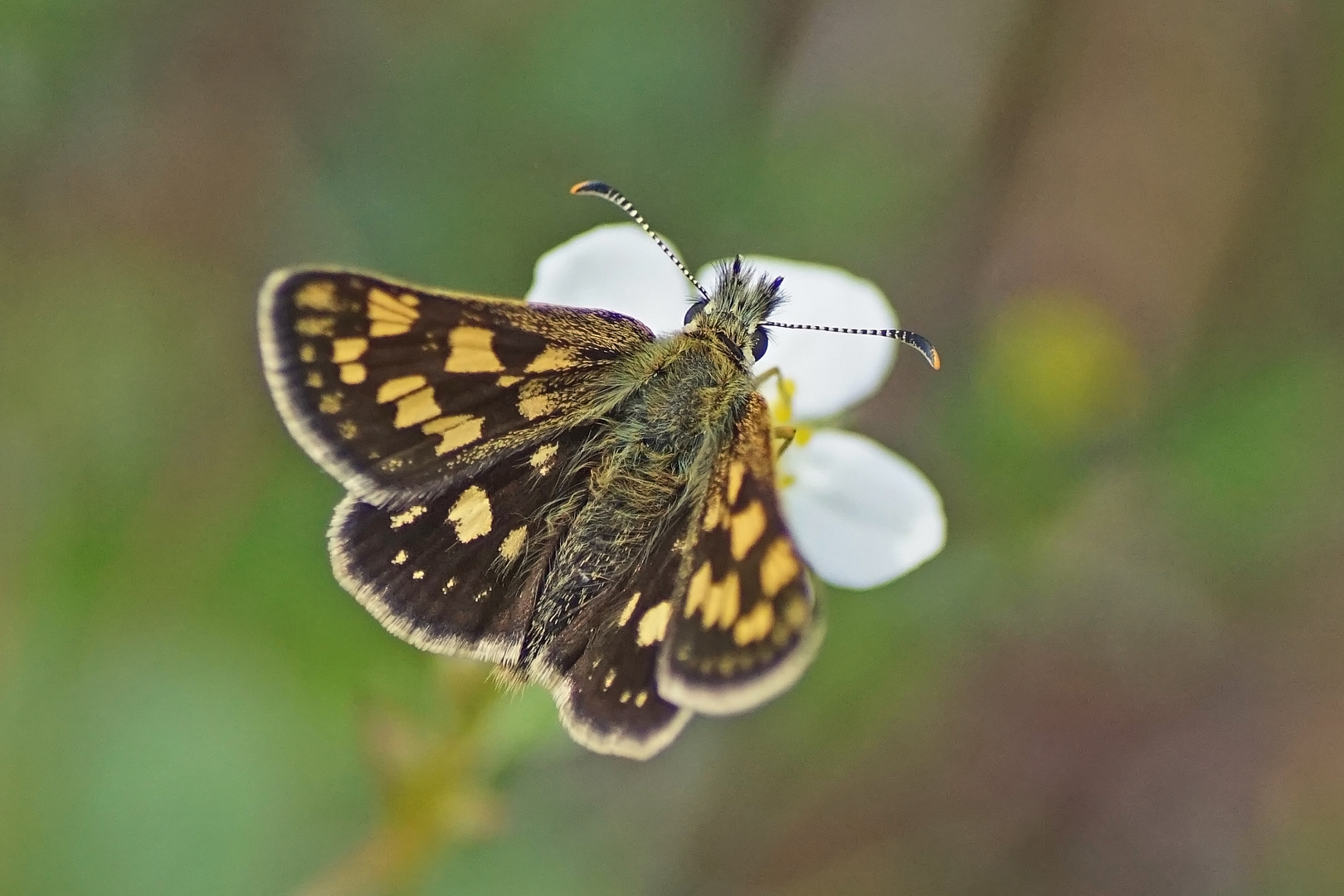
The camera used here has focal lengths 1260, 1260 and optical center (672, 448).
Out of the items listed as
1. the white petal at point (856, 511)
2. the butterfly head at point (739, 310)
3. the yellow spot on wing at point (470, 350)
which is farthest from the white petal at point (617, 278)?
the white petal at point (856, 511)

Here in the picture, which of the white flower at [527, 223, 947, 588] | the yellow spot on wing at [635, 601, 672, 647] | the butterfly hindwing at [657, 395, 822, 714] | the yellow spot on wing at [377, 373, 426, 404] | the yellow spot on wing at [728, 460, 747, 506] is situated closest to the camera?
the butterfly hindwing at [657, 395, 822, 714]

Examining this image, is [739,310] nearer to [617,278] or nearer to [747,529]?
[617,278]

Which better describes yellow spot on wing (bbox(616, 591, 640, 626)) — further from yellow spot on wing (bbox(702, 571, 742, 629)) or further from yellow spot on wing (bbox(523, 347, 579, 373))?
yellow spot on wing (bbox(523, 347, 579, 373))

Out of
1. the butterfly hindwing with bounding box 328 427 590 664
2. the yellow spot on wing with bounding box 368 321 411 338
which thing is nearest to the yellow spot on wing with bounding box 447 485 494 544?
the butterfly hindwing with bounding box 328 427 590 664

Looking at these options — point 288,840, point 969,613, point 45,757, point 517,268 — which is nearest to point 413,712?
point 288,840

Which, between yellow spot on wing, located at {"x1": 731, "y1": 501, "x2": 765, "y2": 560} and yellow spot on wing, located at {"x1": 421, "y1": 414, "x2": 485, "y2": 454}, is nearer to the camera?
yellow spot on wing, located at {"x1": 731, "y1": 501, "x2": 765, "y2": 560}

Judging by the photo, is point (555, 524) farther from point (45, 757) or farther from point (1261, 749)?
point (1261, 749)
